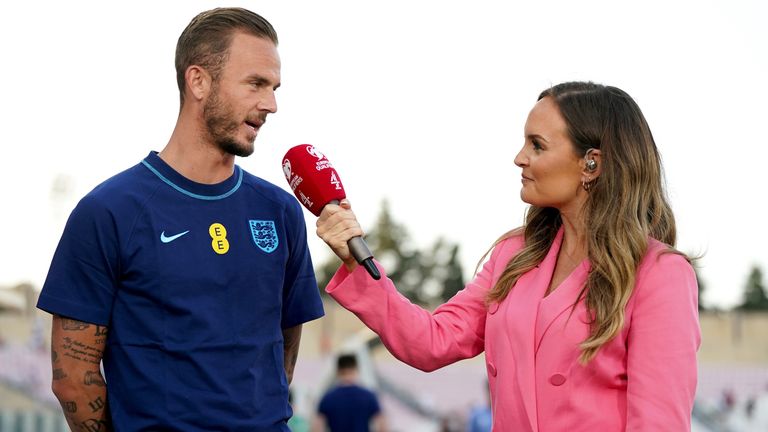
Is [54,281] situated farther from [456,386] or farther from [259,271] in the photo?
[456,386]

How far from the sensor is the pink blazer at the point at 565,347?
3398 millimetres

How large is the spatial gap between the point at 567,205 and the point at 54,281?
1816mm

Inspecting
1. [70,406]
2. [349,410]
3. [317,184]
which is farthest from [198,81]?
[349,410]

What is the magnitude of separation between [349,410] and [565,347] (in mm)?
6747

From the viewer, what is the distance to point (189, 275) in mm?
3498

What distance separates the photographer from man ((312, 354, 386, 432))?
33.0 ft

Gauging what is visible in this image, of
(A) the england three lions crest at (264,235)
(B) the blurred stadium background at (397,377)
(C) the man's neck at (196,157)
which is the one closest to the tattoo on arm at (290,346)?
(A) the england three lions crest at (264,235)

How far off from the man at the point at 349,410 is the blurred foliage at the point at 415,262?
57510mm

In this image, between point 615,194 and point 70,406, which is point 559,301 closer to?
point 615,194

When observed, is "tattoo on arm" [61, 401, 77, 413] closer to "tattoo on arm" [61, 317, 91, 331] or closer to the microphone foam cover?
"tattoo on arm" [61, 317, 91, 331]

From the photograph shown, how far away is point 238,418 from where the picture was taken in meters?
3.50

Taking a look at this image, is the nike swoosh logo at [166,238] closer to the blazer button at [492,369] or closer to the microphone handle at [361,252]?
the microphone handle at [361,252]

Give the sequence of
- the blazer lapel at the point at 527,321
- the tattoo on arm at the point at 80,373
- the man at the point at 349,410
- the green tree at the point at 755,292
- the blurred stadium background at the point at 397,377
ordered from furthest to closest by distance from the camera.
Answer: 1. the green tree at the point at 755,292
2. the blurred stadium background at the point at 397,377
3. the man at the point at 349,410
4. the blazer lapel at the point at 527,321
5. the tattoo on arm at the point at 80,373

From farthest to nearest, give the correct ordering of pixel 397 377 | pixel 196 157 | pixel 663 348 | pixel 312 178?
pixel 397 377, pixel 196 157, pixel 312 178, pixel 663 348
